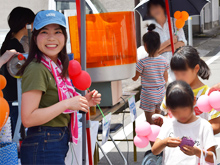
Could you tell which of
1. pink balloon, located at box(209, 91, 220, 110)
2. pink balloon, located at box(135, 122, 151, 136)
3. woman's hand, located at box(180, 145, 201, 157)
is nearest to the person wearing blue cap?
pink balloon, located at box(135, 122, 151, 136)

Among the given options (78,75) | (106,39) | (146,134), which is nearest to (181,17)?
(106,39)

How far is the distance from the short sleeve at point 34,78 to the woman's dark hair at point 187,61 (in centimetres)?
110

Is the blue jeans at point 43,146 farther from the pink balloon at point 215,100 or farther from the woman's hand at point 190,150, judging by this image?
the pink balloon at point 215,100

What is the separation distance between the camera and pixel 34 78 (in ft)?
8.06

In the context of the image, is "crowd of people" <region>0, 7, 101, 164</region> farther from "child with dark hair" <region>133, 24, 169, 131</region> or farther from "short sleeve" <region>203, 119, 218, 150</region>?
"child with dark hair" <region>133, 24, 169, 131</region>

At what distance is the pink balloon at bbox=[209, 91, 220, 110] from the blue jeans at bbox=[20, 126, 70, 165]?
1.03 metres

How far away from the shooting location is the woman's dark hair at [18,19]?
4133 mm

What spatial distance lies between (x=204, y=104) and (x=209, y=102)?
4cm

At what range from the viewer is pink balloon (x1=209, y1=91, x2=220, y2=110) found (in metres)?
2.82

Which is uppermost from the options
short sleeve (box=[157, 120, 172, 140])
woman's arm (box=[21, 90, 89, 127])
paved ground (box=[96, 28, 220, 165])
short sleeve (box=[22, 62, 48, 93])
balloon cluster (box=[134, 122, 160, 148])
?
short sleeve (box=[22, 62, 48, 93])

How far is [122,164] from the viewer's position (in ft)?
16.5

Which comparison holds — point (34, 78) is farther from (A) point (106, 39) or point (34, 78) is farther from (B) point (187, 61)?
(A) point (106, 39)

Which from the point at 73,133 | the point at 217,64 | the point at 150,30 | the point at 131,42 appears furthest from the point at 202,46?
the point at 73,133

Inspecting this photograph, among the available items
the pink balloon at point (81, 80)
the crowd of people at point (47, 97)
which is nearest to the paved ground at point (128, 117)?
the pink balloon at point (81, 80)
